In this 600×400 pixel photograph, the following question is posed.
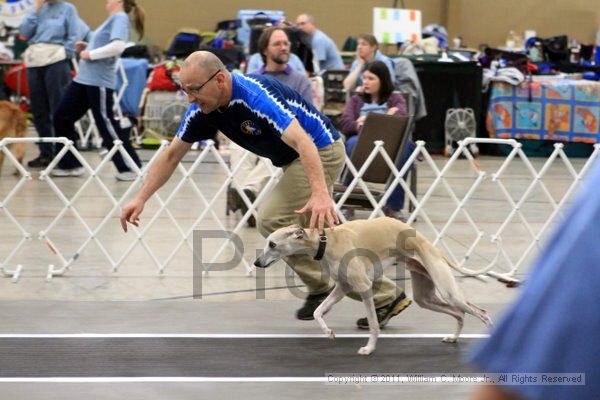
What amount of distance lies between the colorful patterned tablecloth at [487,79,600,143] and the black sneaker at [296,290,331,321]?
815 centimetres

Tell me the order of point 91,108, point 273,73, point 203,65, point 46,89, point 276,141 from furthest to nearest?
point 46,89 → point 91,108 → point 273,73 → point 276,141 → point 203,65

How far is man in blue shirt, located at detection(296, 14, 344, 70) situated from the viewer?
1197 centimetres

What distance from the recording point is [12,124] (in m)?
9.05

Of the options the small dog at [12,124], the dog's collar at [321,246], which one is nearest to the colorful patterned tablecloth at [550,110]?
the small dog at [12,124]

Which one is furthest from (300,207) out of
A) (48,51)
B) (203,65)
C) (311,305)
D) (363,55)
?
(48,51)

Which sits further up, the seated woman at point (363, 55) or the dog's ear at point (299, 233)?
the dog's ear at point (299, 233)

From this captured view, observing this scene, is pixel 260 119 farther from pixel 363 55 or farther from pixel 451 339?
pixel 363 55

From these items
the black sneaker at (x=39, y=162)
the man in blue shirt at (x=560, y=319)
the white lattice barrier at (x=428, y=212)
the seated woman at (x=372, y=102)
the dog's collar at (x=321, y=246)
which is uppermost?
the man in blue shirt at (x=560, y=319)

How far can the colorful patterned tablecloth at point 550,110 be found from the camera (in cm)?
1255

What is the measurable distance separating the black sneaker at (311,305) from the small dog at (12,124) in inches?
192

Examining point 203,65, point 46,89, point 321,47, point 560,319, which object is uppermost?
point 560,319

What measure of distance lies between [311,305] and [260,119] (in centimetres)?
106

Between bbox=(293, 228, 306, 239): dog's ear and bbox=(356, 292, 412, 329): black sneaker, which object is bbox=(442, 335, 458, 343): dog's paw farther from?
bbox=(293, 228, 306, 239): dog's ear

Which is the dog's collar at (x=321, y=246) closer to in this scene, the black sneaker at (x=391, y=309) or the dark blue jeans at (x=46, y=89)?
the black sneaker at (x=391, y=309)
